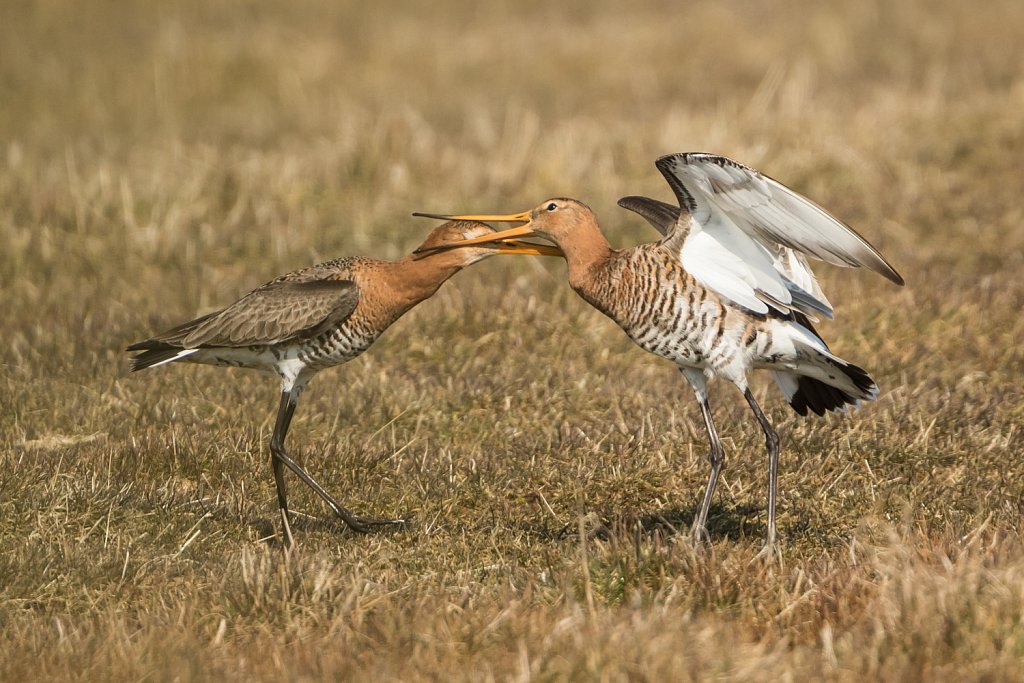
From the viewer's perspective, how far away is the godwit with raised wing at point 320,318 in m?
5.83

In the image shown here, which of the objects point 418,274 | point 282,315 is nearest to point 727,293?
point 418,274

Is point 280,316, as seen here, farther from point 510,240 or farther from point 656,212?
point 656,212

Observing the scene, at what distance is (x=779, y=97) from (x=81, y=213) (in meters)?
→ 6.39

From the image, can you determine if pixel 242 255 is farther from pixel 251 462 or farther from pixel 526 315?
pixel 251 462

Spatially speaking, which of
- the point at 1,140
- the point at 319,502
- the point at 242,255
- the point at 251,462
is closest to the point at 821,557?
the point at 319,502

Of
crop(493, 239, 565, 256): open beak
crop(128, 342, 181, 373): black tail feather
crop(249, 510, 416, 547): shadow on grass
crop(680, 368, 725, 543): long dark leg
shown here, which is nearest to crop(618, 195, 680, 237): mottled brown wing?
crop(493, 239, 565, 256): open beak

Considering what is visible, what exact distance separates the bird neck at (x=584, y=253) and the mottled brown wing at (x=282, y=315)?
0.92 metres

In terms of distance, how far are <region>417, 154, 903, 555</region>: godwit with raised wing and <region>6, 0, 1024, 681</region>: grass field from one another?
647 mm

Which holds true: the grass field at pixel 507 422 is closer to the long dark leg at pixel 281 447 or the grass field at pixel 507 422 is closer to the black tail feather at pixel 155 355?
the long dark leg at pixel 281 447

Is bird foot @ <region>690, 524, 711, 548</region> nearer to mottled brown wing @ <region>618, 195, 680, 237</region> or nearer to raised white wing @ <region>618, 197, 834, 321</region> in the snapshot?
raised white wing @ <region>618, 197, 834, 321</region>

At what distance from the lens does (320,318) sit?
5.77 m

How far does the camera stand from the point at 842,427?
662cm

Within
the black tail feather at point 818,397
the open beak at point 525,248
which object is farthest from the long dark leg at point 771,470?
the open beak at point 525,248

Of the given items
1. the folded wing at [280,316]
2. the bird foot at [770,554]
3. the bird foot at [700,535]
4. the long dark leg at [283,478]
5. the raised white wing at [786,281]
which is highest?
the raised white wing at [786,281]
